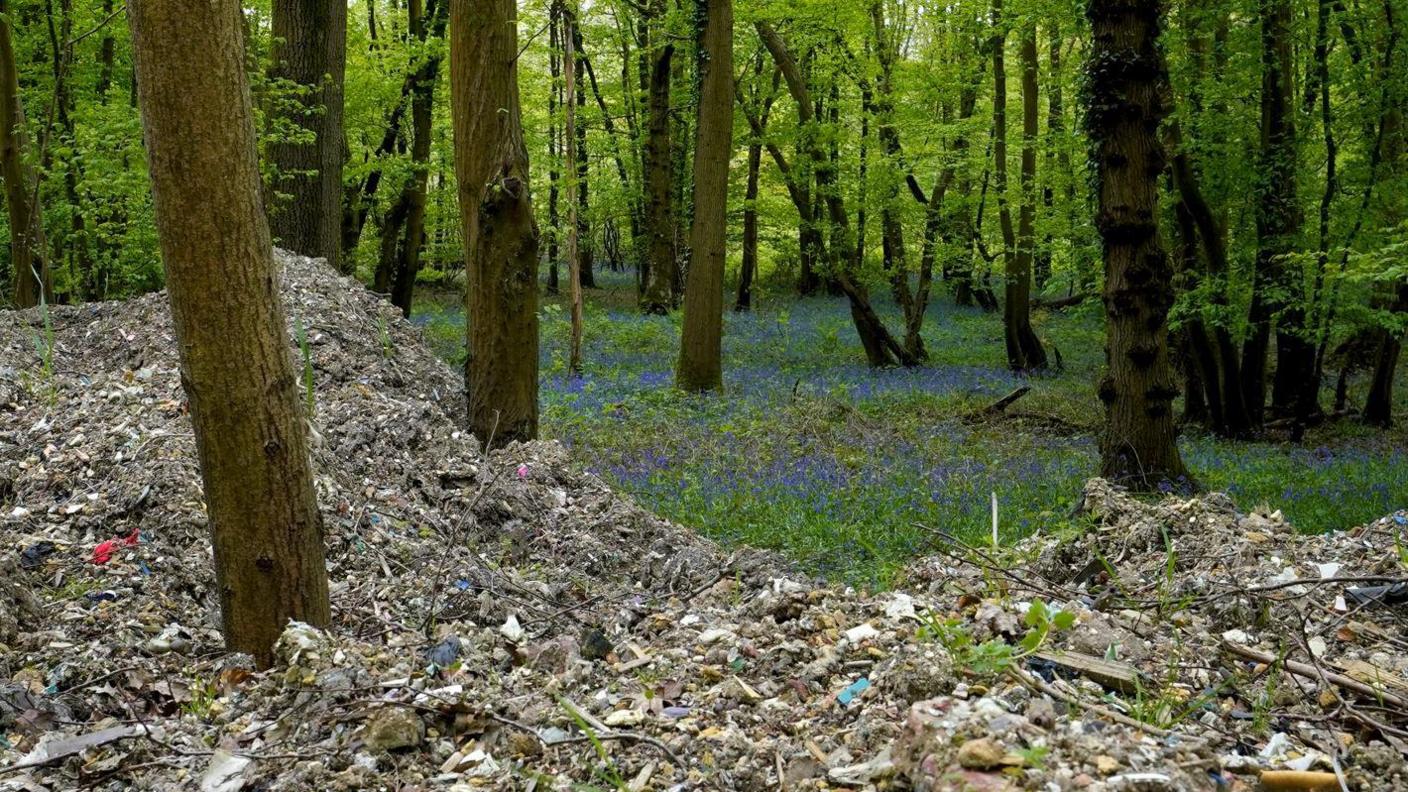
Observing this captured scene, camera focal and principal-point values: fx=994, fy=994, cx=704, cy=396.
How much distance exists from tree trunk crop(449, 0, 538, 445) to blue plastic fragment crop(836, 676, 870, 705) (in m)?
4.45

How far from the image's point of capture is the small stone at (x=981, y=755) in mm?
2156

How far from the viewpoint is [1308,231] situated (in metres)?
11.9

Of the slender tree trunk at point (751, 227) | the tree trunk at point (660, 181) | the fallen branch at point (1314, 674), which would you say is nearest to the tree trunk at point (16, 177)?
the fallen branch at point (1314, 674)

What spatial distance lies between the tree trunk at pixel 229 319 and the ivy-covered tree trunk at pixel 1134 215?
611cm

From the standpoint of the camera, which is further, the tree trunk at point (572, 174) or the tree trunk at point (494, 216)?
the tree trunk at point (572, 174)

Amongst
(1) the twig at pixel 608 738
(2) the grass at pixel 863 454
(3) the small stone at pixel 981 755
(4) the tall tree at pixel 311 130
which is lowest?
(2) the grass at pixel 863 454

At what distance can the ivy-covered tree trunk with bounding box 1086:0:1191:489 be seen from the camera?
23.9 feet

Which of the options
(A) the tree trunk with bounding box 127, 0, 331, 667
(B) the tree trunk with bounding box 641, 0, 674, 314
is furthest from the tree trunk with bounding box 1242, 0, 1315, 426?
(B) the tree trunk with bounding box 641, 0, 674, 314

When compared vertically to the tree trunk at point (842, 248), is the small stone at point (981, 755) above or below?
below

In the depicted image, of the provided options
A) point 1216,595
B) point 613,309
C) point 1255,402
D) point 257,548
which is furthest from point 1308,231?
point 613,309

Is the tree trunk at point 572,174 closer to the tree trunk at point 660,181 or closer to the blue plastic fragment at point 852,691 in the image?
the tree trunk at point 660,181

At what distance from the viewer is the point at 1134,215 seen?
7348 mm

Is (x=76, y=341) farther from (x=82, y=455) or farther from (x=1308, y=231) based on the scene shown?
(x=1308, y=231)

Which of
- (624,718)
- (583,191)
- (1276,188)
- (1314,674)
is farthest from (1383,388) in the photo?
(583,191)
